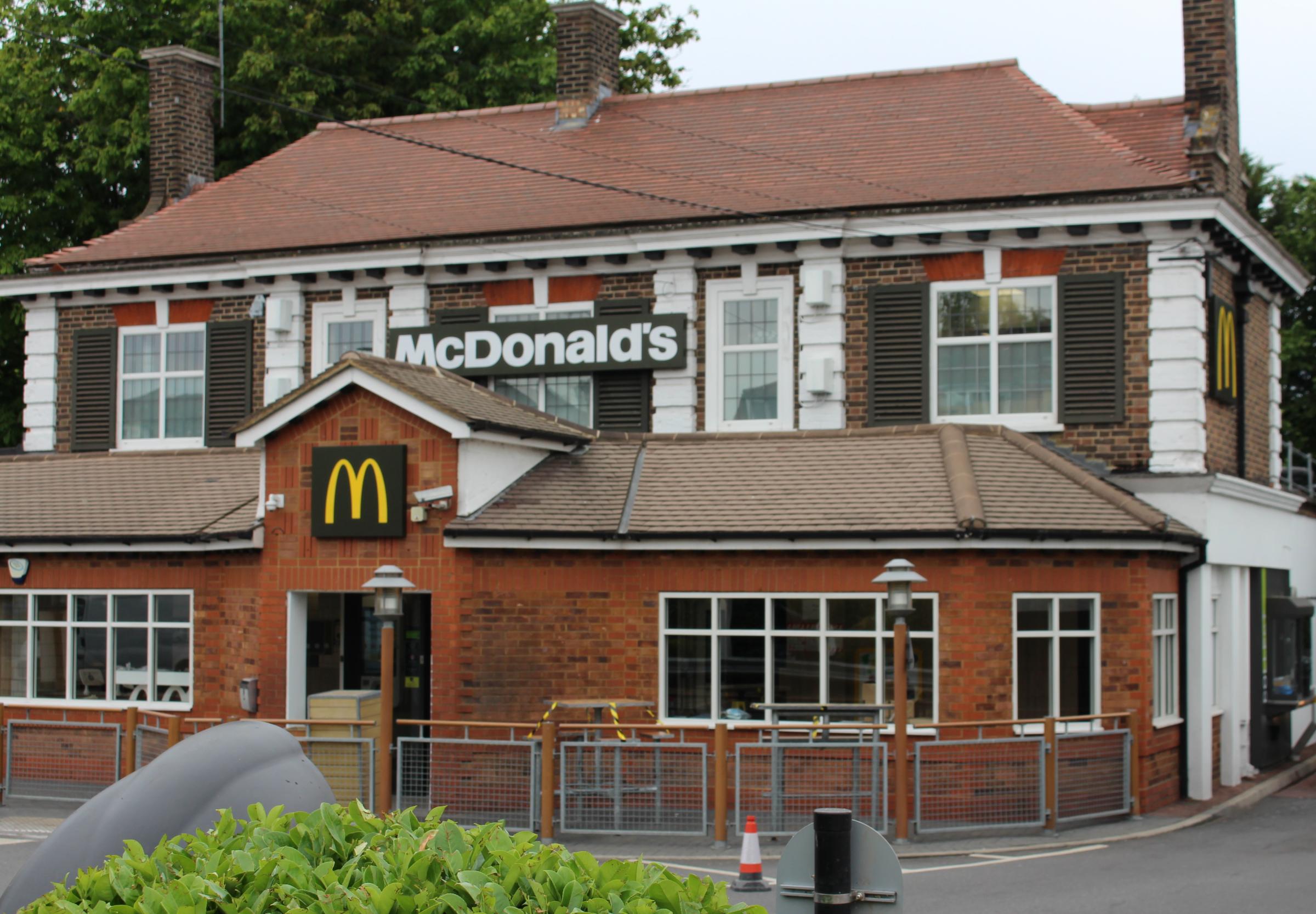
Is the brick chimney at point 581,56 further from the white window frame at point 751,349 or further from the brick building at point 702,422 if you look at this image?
the white window frame at point 751,349

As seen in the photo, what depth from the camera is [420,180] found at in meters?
23.6

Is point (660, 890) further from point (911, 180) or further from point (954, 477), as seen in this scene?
point (911, 180)

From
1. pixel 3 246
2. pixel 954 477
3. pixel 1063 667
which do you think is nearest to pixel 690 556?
pixel 954 477

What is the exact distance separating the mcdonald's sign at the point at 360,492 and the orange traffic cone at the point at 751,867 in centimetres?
678

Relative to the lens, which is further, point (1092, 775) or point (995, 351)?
point (995, 351)

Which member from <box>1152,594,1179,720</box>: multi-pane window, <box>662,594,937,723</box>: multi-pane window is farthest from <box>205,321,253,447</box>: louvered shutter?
<box>1152,594,1179,720</box>: multi-pane window

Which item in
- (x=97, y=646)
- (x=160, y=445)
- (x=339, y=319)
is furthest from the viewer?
(x=160, y=445)

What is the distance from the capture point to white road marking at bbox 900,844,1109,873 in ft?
44.2

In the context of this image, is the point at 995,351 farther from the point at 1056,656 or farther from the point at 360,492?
the point at 360,492

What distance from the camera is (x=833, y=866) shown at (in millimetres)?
5352

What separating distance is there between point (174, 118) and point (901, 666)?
56.7 feet

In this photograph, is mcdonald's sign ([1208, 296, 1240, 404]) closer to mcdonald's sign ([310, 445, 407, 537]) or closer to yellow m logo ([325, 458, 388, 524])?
Answer: mcdonald's sign ([310, 445, 407, 537])

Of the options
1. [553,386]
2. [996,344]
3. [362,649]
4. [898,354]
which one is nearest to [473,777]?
[362,649]

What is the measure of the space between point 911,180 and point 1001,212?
5.56 feet
